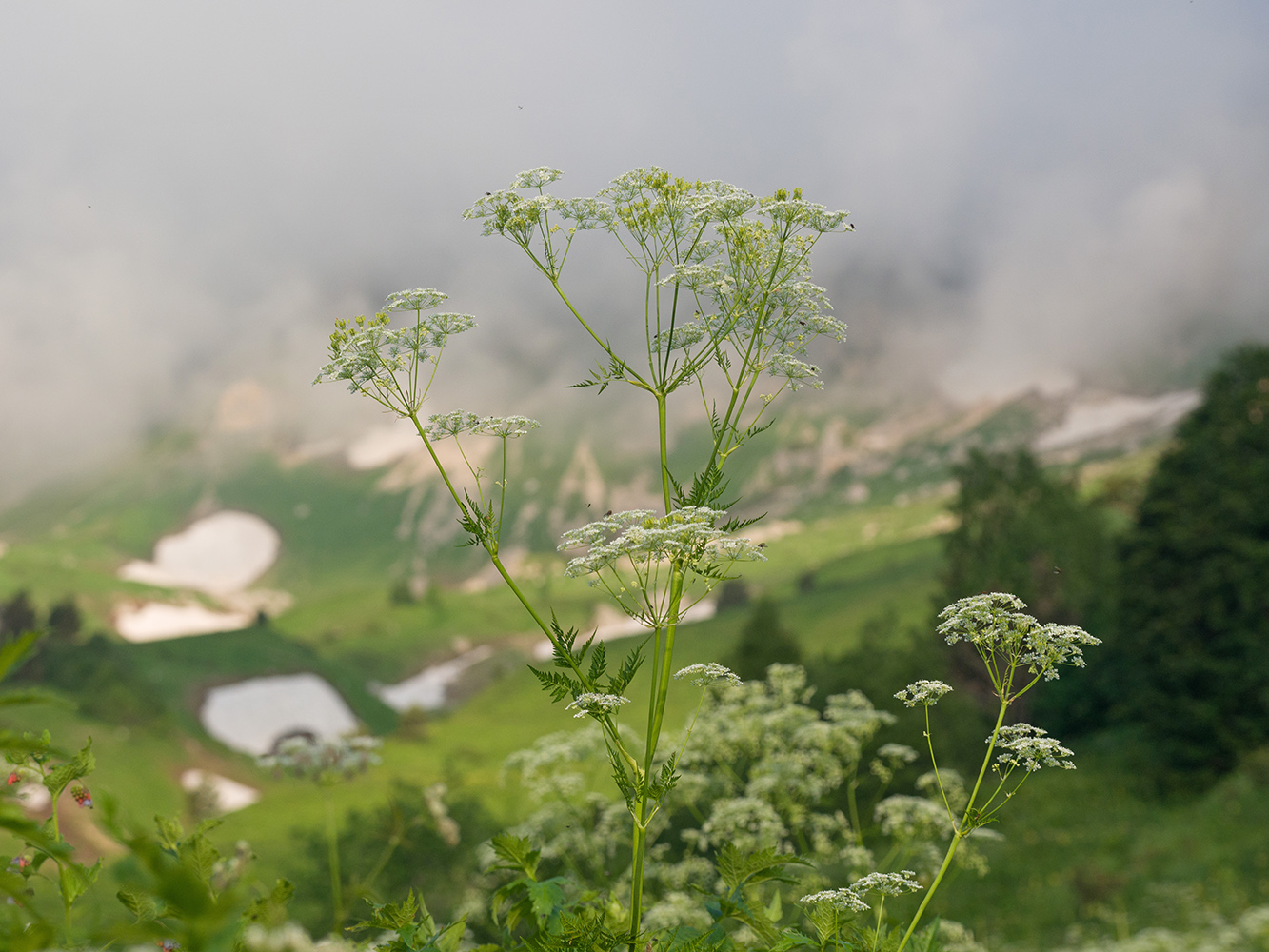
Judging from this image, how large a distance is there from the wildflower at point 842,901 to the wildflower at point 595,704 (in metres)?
1.42

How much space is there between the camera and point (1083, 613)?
4962 cm

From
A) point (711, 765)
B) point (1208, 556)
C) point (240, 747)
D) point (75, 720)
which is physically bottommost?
point (711, 765)

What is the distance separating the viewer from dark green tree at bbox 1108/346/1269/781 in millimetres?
31141

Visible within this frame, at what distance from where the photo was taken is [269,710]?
391ft

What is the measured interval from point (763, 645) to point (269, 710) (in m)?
106

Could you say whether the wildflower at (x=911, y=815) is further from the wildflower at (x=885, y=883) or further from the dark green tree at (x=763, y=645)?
the dark green tree at (x=763, y=645)

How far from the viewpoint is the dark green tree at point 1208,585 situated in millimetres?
31141

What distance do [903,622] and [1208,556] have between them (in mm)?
51593

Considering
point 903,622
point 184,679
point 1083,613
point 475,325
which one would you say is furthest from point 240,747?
point 475,325

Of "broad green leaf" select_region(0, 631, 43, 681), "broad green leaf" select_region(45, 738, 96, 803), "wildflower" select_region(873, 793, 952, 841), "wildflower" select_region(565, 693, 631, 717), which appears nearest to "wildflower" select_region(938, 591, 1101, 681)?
"wildflower" select_region(565, 693, 631, 717)

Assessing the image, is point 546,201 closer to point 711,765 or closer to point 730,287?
point 730,287

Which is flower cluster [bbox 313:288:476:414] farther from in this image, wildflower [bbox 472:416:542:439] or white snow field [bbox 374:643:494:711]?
white snow field [bbox 374:643:494:711]

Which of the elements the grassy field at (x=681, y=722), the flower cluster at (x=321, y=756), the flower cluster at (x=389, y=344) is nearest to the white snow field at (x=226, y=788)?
the grassy field at (x=681, y=722)

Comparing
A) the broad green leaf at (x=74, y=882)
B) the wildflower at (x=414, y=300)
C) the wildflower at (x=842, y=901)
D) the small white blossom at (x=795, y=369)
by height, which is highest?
the wildflower at (x=414, y=300)
